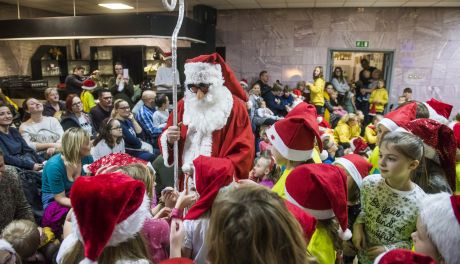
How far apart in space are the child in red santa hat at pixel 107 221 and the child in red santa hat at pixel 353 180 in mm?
1136

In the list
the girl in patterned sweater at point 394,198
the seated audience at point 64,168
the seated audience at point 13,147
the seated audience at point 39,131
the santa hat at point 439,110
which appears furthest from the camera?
the seated audience at point 39,131

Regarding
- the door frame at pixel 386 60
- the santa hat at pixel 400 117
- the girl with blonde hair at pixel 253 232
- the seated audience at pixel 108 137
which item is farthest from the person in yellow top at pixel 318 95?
the girl with blonde hair at pixel 253 232

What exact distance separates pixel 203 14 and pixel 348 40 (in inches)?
149

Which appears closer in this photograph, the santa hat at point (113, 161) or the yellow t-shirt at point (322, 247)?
the yellow t-shirt at point (322, 247)

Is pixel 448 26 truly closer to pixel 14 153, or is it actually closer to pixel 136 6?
pixel 136 6

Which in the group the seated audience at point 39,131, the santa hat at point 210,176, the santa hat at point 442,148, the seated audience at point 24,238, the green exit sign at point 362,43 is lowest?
the seated audience at point 24,238

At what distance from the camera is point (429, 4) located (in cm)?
796

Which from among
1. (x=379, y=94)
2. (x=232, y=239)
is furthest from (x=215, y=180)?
(x=379, y=94)

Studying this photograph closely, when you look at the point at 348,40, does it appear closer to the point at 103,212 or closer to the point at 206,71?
the point at 206,71

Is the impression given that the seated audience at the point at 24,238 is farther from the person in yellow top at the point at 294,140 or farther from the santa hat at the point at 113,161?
the person in yellow top at the point at 294,140

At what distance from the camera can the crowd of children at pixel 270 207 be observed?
1.01 metres

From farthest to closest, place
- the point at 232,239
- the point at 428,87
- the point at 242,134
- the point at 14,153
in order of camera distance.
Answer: the point at 428,87, the point at 14,153, the point at 242,134, the point at 232,239

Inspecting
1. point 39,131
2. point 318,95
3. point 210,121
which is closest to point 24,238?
point 210,121

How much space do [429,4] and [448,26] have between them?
82 cm
